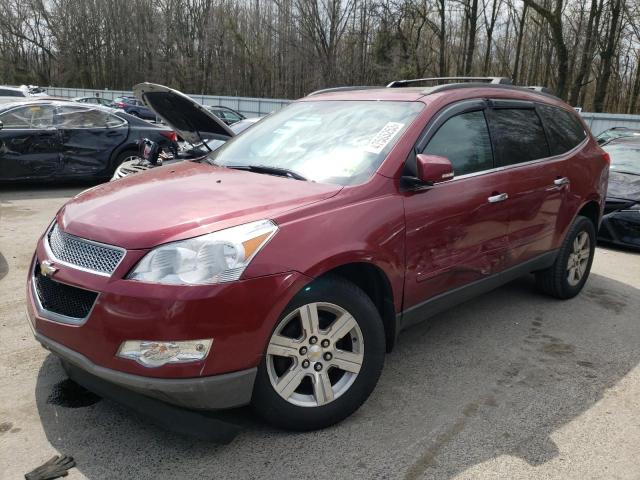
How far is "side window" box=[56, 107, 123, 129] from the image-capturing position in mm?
9031

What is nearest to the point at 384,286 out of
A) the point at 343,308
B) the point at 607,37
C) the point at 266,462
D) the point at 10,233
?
the point at 343,308

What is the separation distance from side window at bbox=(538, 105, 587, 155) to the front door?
1012mm

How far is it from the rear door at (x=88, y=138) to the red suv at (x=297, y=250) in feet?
20.6

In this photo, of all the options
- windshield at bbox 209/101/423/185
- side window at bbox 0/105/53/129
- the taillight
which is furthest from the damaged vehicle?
the taillight

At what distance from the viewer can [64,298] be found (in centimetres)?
251

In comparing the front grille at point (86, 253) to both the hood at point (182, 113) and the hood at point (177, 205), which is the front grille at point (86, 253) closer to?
the hood at point (177, 205)

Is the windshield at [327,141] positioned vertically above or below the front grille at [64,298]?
above

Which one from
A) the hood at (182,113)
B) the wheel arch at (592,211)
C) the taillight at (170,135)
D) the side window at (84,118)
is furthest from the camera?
the taillight at (170,135)

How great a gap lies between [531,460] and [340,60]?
4117cm

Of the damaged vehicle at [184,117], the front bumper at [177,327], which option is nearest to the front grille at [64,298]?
the front bumper at [177,327]

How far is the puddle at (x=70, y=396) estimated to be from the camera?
2919 millimetres

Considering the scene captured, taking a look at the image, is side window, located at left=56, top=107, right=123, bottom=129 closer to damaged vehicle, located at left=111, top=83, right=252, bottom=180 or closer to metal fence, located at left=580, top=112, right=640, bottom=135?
damaged vehicle, located at left=111, top=83, right=252, bottom=180

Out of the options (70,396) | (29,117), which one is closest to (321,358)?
(70,396)

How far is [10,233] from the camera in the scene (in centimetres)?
631
